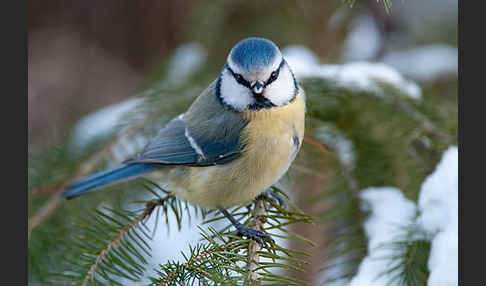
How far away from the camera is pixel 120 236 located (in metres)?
1.33

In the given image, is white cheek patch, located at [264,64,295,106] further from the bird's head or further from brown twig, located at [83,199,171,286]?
brown twig, located at [83,199,171,286]

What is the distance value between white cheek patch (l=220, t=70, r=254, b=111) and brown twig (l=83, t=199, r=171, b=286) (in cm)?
40

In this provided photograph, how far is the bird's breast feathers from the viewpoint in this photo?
4.71ft

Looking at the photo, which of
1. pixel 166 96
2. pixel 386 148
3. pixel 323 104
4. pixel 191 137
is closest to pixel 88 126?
pixel 166 96

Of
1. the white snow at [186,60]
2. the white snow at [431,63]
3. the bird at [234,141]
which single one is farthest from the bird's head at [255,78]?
the white snow at [431,63]

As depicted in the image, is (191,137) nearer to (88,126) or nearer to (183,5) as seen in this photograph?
(88,126)

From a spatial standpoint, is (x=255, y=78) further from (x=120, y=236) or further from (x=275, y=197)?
(x=120, y=236)

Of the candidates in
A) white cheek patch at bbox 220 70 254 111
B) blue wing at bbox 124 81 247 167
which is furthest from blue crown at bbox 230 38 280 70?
blue wing at bbox 124 81 247 167

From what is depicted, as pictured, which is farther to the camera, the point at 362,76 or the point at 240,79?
the point at 362,76

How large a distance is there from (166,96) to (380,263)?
40.1 inches

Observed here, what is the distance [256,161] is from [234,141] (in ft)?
0.33

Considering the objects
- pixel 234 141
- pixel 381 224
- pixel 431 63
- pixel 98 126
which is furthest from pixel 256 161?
pixel 431 63

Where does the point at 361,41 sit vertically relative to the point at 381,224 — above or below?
above

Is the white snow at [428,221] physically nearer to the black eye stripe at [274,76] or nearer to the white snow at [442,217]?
the white snow at [442,217]
